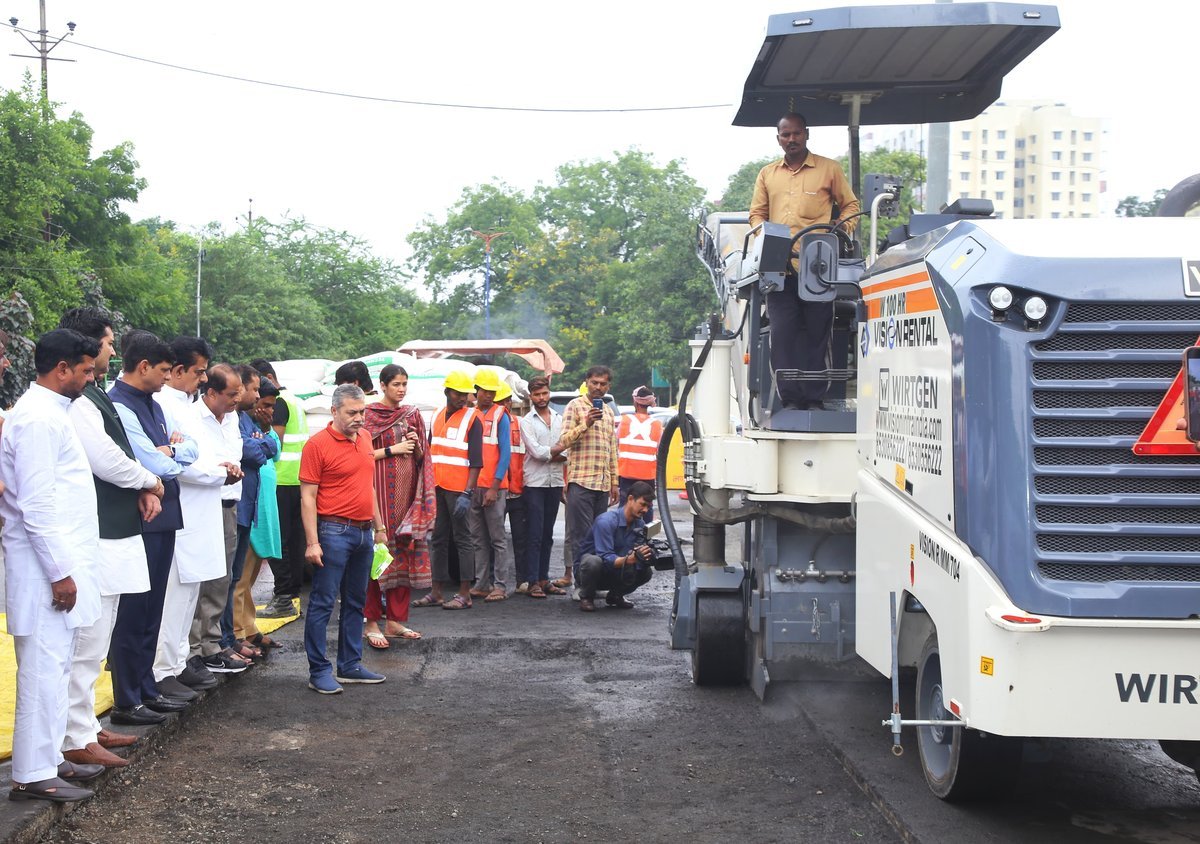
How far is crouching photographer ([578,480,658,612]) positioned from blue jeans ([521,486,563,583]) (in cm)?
94

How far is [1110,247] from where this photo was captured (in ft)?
15.1

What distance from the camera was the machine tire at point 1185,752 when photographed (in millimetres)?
5520

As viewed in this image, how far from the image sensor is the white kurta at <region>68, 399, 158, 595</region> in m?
5.85

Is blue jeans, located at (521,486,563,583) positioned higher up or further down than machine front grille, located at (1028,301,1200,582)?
further down

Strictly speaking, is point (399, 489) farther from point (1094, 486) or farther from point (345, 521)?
point (1094, 486)

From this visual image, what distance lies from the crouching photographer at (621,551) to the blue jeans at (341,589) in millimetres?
2907

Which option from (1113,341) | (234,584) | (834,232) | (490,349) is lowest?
(234,584)

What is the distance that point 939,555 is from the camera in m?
4.96

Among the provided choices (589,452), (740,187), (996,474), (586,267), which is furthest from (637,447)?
(586,267)

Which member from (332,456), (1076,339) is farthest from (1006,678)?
(332,456)

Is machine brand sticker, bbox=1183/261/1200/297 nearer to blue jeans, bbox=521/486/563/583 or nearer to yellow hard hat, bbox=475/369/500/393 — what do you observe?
yellow hard hat, bbox=475/369/500/393

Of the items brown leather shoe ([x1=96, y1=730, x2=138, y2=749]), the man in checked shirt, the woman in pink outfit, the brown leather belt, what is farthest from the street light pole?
brown leather shoe ([x1=96, y1=730, x2=138, y2=749])

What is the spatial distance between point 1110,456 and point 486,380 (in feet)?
23.4

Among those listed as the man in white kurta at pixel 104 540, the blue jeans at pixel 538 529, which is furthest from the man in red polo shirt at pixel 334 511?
the blue jeans at pixel 538 529
